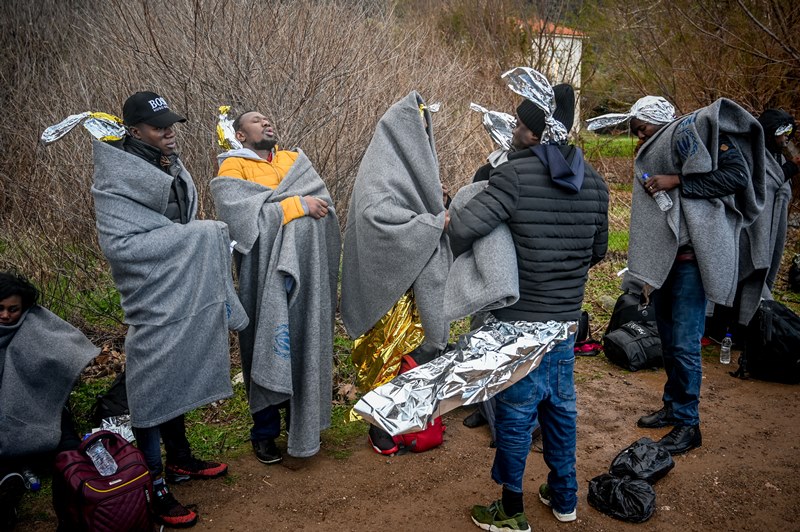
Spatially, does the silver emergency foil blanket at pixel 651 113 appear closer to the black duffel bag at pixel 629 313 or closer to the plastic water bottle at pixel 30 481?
the black duffel bag at pixel 629 313

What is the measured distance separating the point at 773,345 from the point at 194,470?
474cm

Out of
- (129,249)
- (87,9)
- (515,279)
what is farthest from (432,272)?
(87,9)

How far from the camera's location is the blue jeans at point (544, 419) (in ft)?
10.8

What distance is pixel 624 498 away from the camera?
3611 millimetres

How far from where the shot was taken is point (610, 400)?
5.21 meters

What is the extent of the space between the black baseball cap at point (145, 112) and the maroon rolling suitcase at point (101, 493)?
1.74 meters

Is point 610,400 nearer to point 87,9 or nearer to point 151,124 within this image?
point 151,124

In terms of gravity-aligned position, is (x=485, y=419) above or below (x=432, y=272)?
below

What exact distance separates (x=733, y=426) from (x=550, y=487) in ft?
6.60

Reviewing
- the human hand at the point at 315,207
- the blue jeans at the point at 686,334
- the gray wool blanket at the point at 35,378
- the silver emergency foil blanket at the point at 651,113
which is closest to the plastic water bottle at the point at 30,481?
the gray wool blanket at the point at 35,378

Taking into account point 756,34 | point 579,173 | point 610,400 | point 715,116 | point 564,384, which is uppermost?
point 756,34

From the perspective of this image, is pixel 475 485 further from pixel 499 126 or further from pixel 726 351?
pixel 726 351

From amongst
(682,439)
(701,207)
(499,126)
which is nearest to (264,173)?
(499,126)

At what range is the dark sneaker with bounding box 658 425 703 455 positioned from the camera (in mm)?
4270
